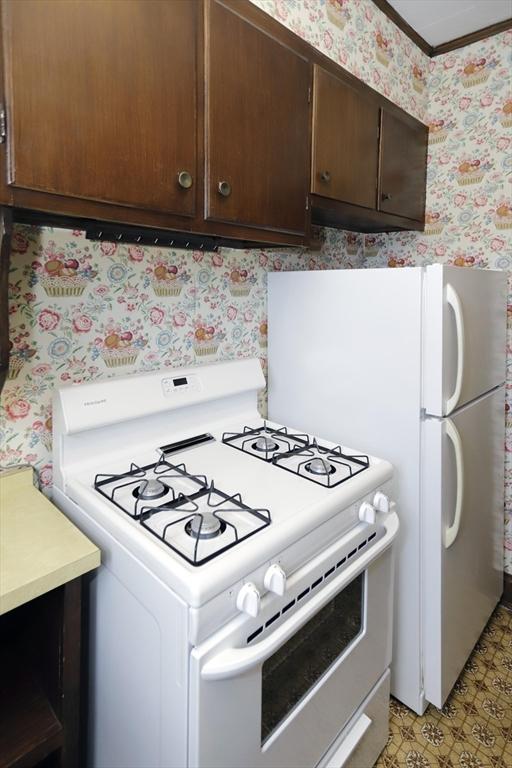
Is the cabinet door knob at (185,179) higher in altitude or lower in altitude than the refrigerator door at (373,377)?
higher

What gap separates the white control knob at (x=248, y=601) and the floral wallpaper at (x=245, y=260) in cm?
70

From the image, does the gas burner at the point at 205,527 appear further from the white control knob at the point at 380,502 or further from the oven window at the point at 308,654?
the white control knob at the point at 380,502

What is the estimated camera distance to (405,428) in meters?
1.51

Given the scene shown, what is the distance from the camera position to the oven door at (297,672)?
2.72ft

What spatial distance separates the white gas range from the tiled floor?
142mm

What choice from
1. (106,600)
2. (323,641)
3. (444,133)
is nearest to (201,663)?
(106,600)

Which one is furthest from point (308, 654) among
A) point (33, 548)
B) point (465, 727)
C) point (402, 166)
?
point (402, 166)

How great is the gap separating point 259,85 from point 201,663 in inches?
52.4

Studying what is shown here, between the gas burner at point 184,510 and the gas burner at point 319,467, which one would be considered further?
the gas burner at point 319,467

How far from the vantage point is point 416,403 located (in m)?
1.47

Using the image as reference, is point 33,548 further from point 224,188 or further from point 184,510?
point 224,188

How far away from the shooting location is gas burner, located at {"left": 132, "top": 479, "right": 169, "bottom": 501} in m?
1.11

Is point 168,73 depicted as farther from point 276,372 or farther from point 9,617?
point 9,617

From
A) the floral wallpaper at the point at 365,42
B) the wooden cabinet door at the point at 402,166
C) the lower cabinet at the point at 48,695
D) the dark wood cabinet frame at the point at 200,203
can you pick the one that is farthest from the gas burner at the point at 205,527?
the floral wallpaper at the point at 365,42
